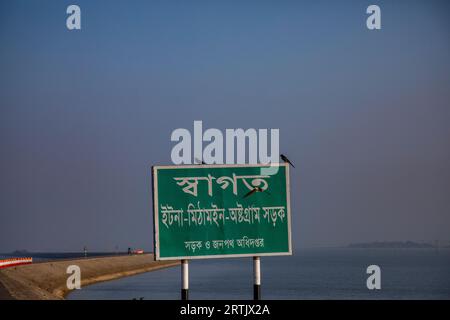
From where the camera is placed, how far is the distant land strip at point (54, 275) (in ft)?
189

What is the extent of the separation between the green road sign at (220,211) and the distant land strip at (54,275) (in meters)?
25.8

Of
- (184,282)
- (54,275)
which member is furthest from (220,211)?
(54,275)

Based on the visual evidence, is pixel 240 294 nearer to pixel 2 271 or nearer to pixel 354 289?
pixel 354 289

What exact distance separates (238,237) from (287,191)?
2.08m

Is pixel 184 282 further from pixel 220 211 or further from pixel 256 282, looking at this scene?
pixel 220 211

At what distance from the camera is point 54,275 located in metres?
99.7

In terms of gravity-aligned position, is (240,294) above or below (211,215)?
below

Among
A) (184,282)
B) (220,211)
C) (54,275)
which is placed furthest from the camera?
(54,275)

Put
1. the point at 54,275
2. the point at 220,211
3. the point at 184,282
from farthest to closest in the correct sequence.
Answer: the point at 54,275 < the point at 220,211 < the point at 184,282

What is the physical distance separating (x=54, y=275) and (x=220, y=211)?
7939 cm

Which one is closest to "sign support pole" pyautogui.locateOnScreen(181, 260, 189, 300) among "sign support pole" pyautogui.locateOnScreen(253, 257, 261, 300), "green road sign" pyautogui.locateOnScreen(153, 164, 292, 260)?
"green road sign" pyautogui.locateOnScreen(153, 164, 292, 260)
